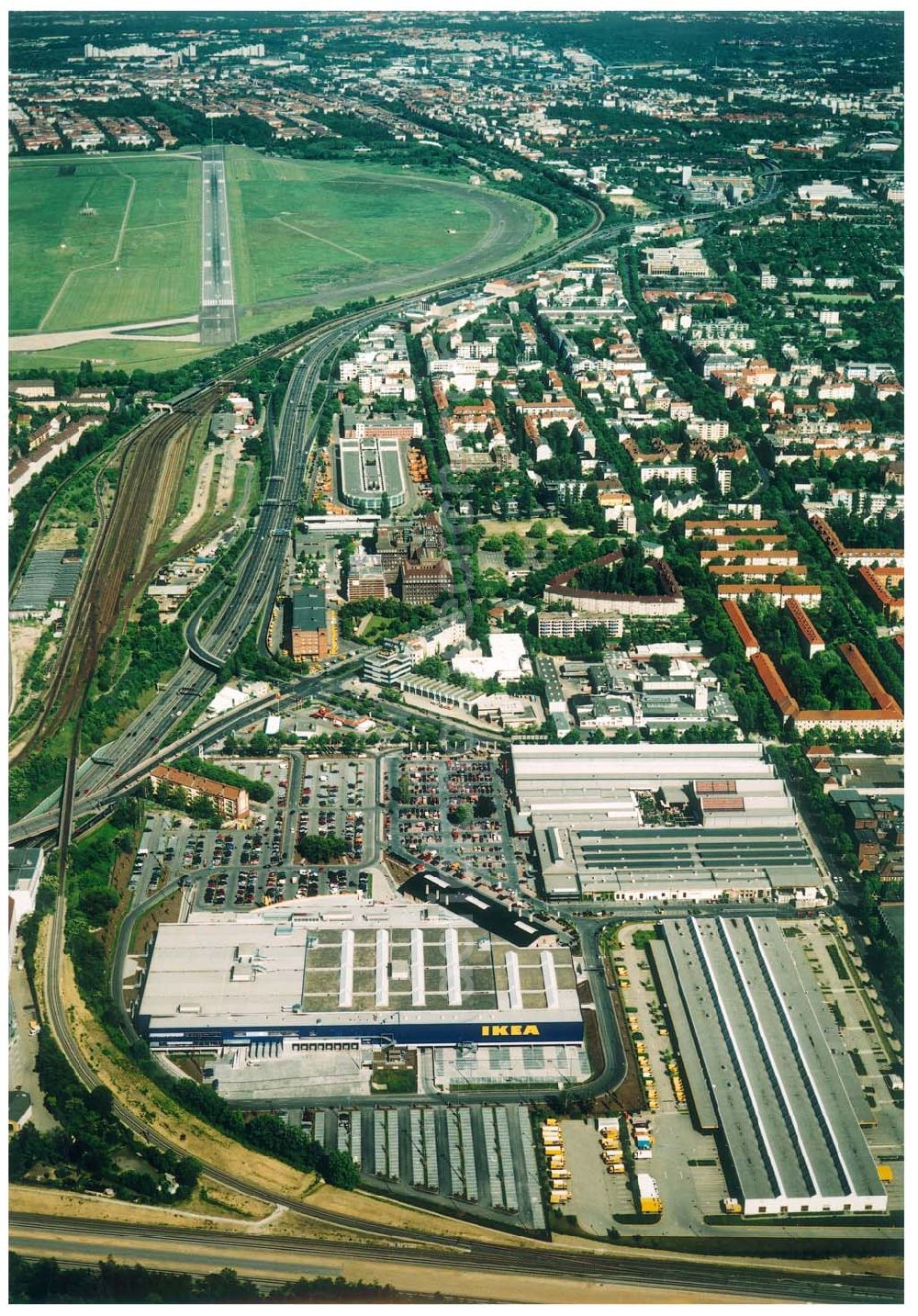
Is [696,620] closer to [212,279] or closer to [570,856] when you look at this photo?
[570,856]

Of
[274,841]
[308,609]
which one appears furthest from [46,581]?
[274,841]

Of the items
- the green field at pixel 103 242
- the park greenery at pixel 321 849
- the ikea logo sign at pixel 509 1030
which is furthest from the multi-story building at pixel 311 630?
the green field at pixel 103 242

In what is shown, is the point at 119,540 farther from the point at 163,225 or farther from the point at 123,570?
the point at 163,225

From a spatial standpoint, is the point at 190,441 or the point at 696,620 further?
the point at 190,441

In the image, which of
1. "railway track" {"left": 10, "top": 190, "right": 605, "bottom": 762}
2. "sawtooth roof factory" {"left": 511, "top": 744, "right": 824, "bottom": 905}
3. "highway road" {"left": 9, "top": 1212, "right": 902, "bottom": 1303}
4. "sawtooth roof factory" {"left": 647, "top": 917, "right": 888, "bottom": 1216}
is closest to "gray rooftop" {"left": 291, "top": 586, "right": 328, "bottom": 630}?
"railway track" {"left": 10, "top": 190, "right": 605, "bottom": 762}

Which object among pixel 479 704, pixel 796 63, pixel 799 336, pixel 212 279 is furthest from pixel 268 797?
pixel 796 63

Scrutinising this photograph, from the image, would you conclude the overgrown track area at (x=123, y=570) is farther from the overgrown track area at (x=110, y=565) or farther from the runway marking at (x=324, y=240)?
the runway marking at (x=324, y=240)
